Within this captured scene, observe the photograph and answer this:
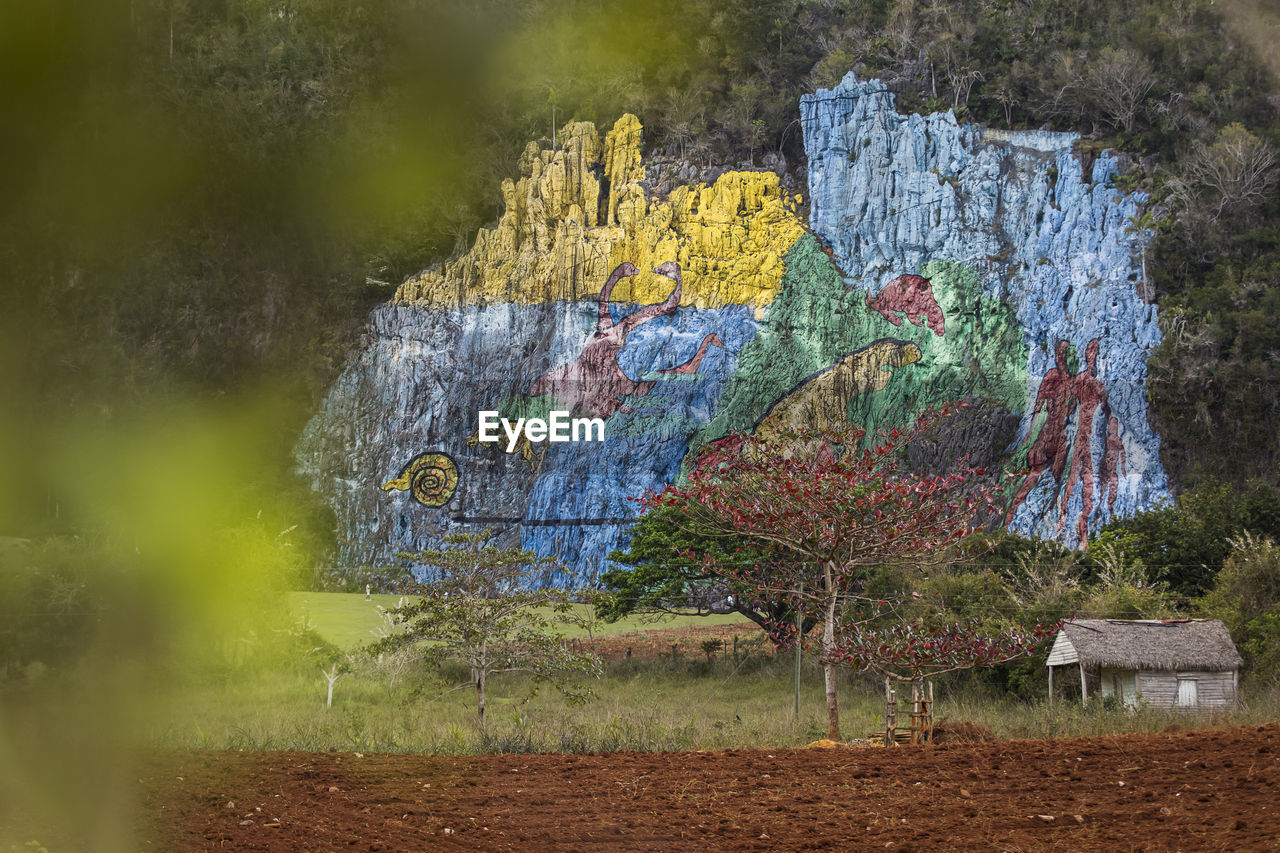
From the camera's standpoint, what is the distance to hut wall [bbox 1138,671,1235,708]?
64.6 ft

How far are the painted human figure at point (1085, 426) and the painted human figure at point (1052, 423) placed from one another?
351mm

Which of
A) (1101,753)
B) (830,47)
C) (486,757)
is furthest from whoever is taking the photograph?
(830,47)

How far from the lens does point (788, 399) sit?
46.2 m

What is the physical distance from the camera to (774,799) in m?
8.33

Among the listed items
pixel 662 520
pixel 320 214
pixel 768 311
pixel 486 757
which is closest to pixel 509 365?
pixel 768 311

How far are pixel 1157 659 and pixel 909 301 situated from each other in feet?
95.8

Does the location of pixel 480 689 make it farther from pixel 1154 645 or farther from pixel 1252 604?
pixel 1252 604

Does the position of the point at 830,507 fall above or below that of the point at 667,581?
above

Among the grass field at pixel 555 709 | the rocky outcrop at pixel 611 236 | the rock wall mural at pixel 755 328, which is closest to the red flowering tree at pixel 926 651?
the grass field at pixel 555 709

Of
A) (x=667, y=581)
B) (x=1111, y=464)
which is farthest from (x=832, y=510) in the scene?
(x=1111, y=464)

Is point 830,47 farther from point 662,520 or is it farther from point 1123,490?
point 662,520

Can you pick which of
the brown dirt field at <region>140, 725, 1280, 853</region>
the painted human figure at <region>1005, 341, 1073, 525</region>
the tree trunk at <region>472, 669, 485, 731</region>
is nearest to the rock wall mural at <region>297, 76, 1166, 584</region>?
the painted human figure at <region>1005, 341, 1073, 525</region>

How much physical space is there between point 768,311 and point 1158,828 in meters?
42.5

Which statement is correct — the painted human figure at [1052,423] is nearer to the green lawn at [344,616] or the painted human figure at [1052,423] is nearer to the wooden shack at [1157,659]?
the green lawn at [344,616]
